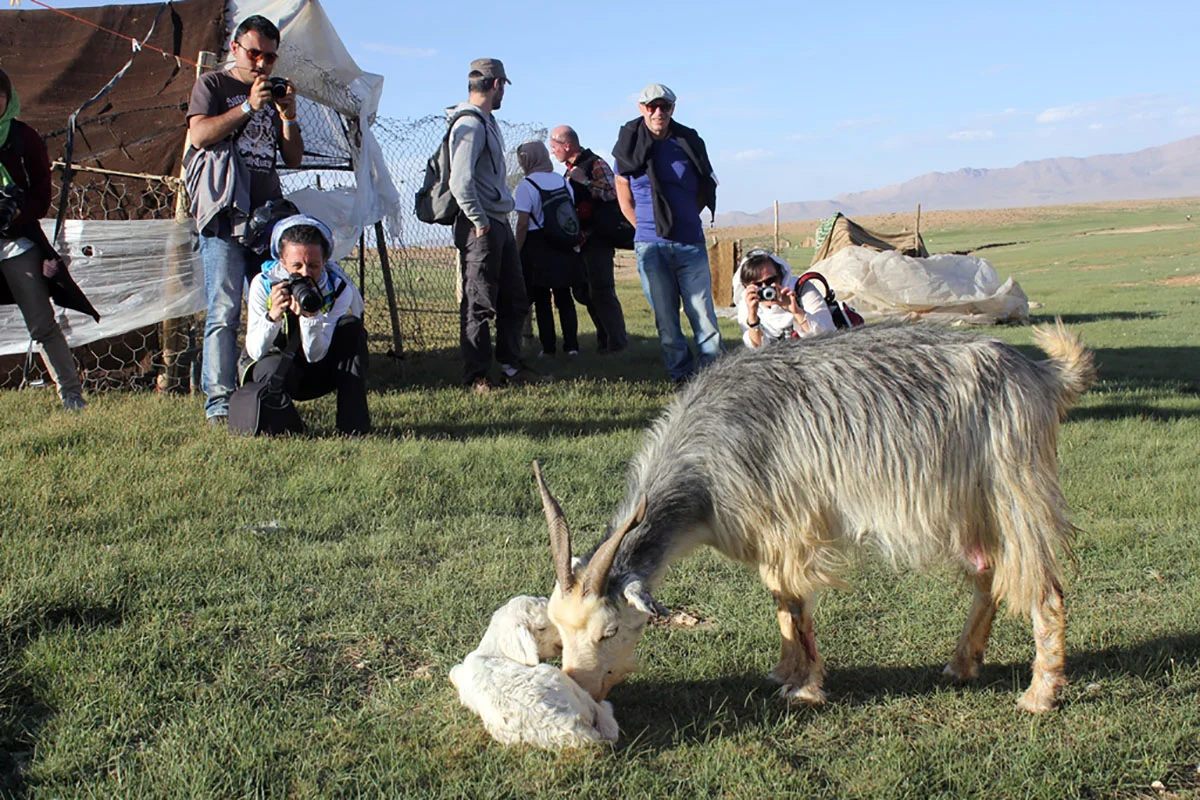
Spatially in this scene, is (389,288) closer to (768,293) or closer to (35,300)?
(35,300)

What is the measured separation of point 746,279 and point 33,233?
193 inches

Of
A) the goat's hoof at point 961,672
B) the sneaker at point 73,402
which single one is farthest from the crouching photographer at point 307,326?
the goat's hoof at point 961,672

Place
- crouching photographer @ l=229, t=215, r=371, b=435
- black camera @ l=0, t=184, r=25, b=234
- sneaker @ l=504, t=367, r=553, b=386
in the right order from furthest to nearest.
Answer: sneaker @ l=504, t=367, r=553, b=386
black camera @ l=0, t=184, r=25, b=234
crouching photographer @ l=229, t=215, r=371, b=435

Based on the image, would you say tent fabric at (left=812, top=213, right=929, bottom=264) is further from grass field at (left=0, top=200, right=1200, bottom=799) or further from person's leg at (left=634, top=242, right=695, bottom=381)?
grass field at (left=0, top=200, right=1200, bottom=799)

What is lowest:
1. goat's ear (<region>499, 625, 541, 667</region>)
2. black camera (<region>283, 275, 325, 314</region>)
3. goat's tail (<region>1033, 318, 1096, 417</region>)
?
goat's ear (<region>499, 625, 541, 667</region>)

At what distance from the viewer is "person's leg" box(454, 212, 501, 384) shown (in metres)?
8.05

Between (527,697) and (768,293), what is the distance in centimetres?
360

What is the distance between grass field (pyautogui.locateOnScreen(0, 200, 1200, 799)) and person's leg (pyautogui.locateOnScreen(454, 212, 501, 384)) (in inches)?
56.7

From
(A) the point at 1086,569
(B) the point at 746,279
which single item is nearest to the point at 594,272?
(B) the point at 746,279

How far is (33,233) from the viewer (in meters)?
6.58

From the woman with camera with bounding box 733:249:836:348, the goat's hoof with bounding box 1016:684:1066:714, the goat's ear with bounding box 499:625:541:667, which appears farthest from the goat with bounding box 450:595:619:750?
the woman with camera with bounding box 733:249:836:348

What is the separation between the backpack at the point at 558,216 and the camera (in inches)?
403

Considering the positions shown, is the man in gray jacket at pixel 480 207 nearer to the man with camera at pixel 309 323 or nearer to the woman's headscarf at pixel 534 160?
the man with camera at pixel 309 323

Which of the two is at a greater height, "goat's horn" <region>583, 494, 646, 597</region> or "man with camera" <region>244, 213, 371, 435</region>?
"man with camera" <region>244, 213, 371, 435</region>
